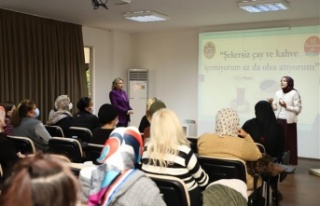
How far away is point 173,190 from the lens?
1992mm

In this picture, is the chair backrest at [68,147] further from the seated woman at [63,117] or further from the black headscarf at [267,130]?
the black headscarf at [267,130]

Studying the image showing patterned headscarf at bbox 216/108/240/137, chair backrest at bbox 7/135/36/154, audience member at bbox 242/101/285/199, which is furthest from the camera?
audience member at bbox 242/101/285/199

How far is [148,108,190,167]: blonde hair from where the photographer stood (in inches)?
85.0

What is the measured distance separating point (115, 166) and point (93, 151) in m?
1.70

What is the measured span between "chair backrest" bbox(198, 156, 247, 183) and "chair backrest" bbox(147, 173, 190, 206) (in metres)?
0.67

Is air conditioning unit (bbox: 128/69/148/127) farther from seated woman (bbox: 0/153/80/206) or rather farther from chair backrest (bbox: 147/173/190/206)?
seated woman (bbox: 0/153/80/206)

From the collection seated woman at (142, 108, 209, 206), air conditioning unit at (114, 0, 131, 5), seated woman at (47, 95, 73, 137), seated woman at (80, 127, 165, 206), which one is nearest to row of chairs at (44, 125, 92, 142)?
seated woman at (47, 95, 73, 137)

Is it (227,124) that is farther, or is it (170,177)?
(227,124)

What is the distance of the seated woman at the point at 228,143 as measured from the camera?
264cm

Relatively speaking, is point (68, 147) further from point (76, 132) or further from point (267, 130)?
point (267, 130)

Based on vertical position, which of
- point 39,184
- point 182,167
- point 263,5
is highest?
point 263,5

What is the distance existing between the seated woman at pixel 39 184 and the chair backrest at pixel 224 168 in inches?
71.4

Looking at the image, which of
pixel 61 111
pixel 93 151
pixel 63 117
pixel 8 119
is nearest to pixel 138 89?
pixel 61 111

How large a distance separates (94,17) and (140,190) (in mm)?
5550
